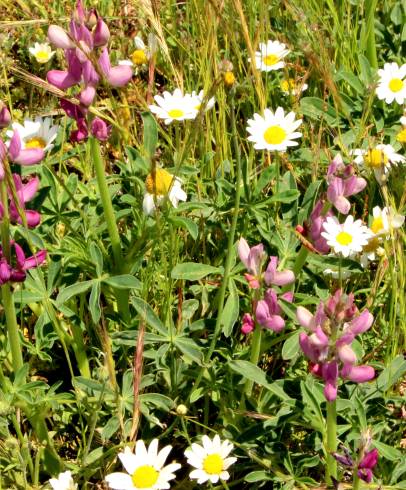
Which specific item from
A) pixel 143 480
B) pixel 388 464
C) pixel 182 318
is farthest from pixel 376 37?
pixel 143 480

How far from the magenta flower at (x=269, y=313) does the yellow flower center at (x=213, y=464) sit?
0.36 m

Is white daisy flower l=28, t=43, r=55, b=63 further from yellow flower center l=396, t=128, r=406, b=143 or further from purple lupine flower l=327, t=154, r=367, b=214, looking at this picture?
purple lupine flower l=327, t=154, r=367, b=214

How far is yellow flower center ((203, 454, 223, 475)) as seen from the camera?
2.04 meters

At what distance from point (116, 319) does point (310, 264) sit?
0.60 metres

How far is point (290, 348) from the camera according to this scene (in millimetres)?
2178

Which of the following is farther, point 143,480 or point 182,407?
point 182,407

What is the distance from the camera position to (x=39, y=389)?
2281 millimetres

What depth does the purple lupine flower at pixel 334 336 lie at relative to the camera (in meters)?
1.67

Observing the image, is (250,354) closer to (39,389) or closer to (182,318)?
(182,318)

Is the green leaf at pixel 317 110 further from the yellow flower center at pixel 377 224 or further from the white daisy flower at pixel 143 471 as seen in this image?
the white daisy flower at pixel 143 471

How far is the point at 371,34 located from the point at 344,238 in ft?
3.93

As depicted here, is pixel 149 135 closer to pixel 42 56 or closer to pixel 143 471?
pixel 143 471

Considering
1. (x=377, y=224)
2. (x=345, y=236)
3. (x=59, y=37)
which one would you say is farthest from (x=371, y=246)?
(x=59, y=37)

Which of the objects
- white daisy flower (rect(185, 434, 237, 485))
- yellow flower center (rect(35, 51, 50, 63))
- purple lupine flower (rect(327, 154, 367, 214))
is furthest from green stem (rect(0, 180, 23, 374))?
yellow flower center (rect(35, 51, 50, 63))
